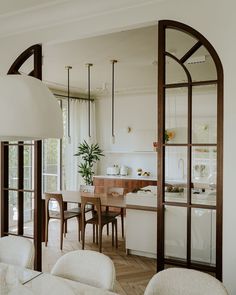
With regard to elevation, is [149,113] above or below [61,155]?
above

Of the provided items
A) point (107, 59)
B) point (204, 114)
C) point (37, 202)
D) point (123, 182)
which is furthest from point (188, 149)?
point (123, 182)

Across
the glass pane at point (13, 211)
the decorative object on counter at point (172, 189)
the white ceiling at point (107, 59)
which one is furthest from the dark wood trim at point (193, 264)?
the white ceiling at point (107, 59)

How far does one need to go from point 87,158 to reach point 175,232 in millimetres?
4667

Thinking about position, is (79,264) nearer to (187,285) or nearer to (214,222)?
(187,285)

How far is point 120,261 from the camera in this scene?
13.3ft

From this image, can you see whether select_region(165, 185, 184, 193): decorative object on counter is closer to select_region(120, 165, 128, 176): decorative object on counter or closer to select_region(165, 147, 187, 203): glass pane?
select_region(165, 147, 187, 203): glass pane

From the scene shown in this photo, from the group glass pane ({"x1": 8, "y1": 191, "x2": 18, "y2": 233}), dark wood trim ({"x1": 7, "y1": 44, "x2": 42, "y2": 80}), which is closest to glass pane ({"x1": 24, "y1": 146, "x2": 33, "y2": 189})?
glass pane ({"x1": 8, "y1": 191, "x2": 18, "y2": 233})

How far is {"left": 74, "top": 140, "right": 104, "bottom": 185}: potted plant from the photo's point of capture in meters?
7.01

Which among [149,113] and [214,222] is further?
[149,113]

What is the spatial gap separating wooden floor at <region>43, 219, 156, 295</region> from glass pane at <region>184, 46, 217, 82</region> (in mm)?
2281

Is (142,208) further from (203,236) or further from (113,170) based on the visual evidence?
(113,170)

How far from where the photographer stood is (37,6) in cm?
296

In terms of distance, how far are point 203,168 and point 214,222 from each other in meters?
0.46

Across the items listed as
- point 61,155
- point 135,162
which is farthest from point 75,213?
point 135,162
